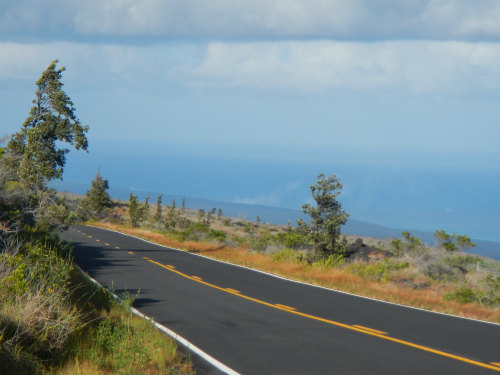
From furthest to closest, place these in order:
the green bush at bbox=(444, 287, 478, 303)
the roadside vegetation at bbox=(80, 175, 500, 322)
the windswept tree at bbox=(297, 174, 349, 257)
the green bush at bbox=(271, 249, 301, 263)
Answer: the green bush at bbox=(271, 249, 301, 263)
the windswept tree at bbox=(297, 174, 349, 257)
the roadside vegetation at bbox=(80, 175, 500, 322)
the green bush at bbox=(444, 287, 478, 303)

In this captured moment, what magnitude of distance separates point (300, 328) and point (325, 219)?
14.4 metres

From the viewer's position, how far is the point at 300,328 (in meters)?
11.7

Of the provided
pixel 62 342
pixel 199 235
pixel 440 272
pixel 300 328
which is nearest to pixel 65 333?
pixel 62 342

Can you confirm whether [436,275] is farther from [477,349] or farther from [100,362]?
[100,362]

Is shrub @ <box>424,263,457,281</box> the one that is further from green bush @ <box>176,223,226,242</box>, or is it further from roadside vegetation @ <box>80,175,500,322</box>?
green bush @ <box>176,223,226,242</box>

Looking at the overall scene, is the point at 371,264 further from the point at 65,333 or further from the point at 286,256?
the point at 65,333

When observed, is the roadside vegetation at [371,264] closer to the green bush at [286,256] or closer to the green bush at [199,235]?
the green bush at [286,256]

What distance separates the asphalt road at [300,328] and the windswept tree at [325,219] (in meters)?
4.86

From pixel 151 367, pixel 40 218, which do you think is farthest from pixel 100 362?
pixel 40 218

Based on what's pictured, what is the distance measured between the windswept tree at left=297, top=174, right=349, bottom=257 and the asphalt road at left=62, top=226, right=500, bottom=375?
486 cm

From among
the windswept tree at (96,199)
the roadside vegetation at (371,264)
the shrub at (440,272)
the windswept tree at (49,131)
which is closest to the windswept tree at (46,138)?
the windswept tree at (49,131)

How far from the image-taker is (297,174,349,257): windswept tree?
25328 millimetres

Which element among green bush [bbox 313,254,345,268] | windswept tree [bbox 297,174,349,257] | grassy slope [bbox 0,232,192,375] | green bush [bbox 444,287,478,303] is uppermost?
windswept tree [bbox 297,174,349,257]

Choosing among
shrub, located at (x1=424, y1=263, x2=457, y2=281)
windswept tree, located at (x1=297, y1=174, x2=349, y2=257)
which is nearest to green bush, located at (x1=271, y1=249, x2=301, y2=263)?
windswept tree, located at (x1=297, y1=174, x2=349, y2=257)
